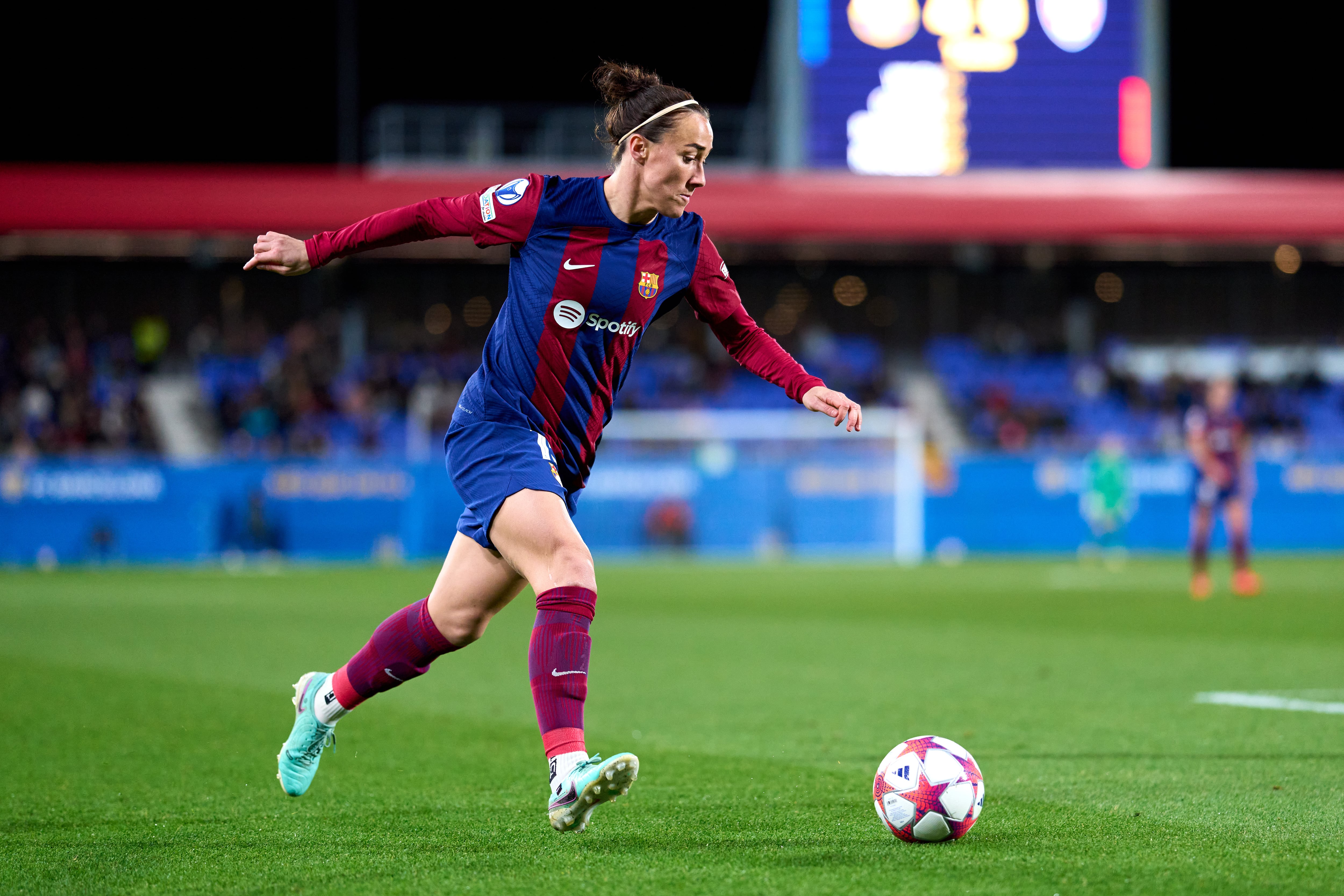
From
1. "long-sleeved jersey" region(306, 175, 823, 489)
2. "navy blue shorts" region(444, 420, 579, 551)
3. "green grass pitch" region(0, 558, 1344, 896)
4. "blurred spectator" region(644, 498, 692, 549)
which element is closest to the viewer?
"green grass pitch" region(0, 558, 1344, 896)

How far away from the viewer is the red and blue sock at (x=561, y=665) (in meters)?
3.99

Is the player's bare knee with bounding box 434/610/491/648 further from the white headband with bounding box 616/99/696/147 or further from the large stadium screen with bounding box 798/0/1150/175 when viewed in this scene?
the large stadium screen with bounding box 798/0/1150/175

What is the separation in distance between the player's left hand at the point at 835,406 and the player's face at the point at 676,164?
0.70 meters

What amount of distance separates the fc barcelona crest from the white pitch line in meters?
4.14

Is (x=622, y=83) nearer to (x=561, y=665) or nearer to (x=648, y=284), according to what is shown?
(x=648, y=284)

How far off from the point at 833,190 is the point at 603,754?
893 inches

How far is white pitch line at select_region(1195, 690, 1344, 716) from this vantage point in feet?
22.9

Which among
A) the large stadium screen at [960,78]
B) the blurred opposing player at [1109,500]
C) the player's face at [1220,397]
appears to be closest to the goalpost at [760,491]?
the blurred opposing player at [1109,500]

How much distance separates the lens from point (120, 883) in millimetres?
3740

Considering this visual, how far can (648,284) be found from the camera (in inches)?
173

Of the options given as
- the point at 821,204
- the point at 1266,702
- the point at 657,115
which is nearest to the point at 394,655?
the point at 657,115

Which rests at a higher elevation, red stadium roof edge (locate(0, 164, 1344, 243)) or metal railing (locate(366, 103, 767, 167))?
metal railing (locate(366, 103, 767, 167))

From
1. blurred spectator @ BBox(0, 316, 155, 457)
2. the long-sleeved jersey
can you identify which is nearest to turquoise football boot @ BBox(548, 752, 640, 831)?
the long-sleeved jersey

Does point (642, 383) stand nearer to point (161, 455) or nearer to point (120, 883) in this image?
point (161, 455)
